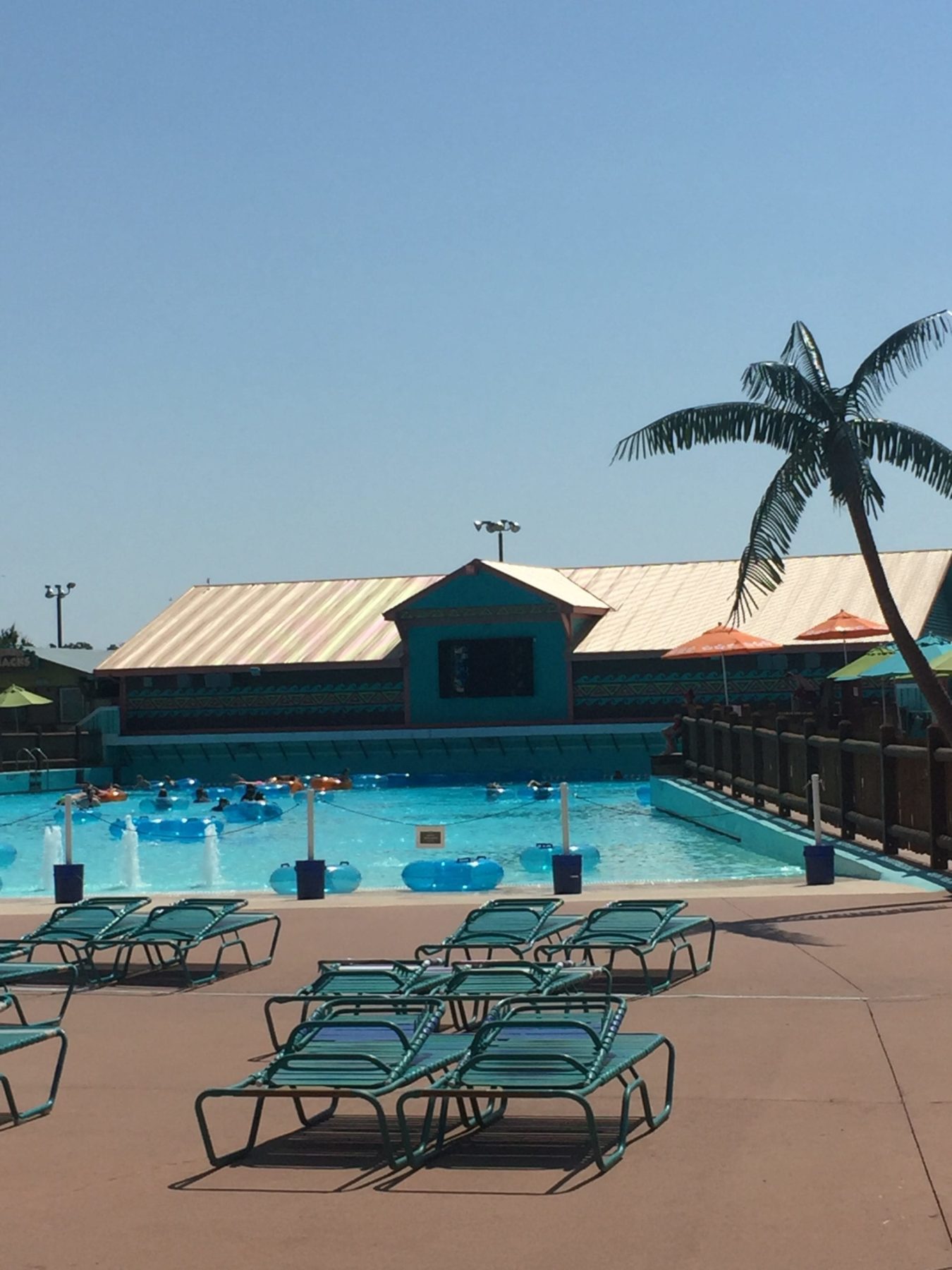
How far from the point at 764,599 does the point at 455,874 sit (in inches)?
989

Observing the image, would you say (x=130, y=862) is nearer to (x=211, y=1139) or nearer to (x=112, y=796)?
(x=112, y=796)

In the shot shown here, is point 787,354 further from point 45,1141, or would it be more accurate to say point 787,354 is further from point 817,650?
point 817,650

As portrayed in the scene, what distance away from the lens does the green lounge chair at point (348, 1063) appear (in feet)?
21.8

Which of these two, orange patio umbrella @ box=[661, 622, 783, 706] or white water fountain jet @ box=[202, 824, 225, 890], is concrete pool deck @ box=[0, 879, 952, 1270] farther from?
orange patio umbrella @ box=[661, 622, 783, 706]

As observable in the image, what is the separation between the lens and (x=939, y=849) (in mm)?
15875

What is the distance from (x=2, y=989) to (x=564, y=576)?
41.0 meters

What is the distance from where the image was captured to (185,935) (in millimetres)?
11430

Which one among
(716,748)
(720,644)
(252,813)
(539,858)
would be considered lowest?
(539,858)

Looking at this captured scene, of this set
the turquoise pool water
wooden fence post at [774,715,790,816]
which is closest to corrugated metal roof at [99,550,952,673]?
the turquoise pool water

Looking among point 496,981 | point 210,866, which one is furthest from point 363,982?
point 210,866

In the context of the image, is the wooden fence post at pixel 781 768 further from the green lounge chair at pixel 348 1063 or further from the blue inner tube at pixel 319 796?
the blue inner tube at pixel 319 796

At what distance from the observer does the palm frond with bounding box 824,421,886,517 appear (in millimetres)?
18188

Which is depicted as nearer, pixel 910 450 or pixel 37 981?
pixel 37 981

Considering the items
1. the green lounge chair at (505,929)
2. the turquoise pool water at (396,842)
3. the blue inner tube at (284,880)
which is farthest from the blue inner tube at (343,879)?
the green lounge chair at (505,929)
